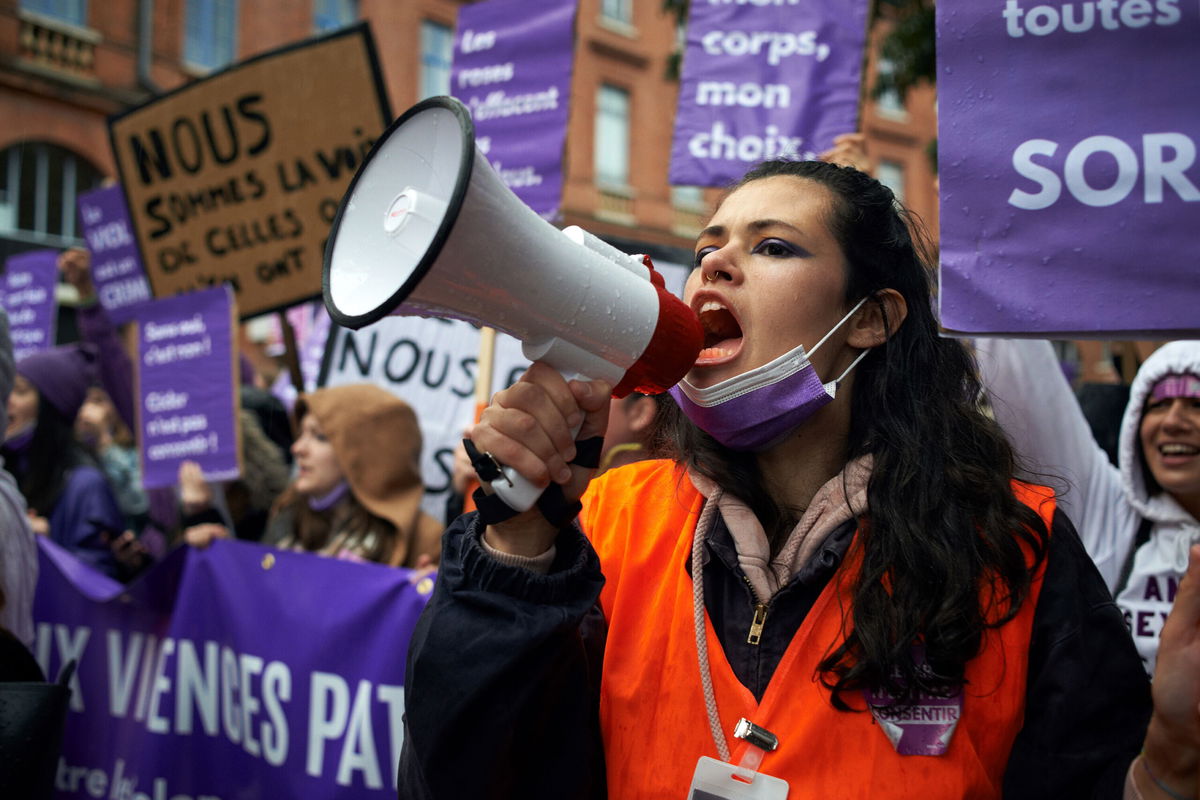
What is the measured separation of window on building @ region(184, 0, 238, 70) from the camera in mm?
16719

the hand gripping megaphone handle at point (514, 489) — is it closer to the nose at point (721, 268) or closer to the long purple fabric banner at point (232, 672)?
the nose at point (721, 268)

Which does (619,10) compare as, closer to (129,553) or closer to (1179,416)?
(129,553)

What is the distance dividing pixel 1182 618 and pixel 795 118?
10.8 feet

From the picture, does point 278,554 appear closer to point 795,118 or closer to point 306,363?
point 795,118

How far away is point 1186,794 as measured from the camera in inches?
47.1

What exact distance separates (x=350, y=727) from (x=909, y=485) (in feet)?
6.24

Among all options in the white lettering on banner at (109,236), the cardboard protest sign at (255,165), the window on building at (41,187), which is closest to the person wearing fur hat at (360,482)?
the cardboard protest sign at (255,165)

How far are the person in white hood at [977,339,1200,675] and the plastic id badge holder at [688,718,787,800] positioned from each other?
1282 mm

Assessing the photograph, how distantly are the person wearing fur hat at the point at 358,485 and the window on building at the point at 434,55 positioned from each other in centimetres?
1615

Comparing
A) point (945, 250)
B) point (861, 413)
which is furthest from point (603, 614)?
point (945, 250)

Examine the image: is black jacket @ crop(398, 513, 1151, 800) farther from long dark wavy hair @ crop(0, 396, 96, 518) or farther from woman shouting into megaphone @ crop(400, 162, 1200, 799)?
long dark wavy hair @ crop(0, 396, 96, 518)

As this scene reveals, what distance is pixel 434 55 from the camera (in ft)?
62.7

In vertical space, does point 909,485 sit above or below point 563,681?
above

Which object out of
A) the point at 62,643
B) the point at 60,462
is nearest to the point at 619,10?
the point at 60,462
